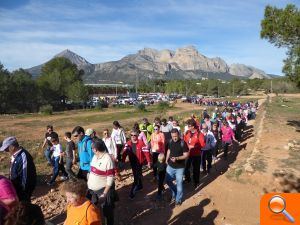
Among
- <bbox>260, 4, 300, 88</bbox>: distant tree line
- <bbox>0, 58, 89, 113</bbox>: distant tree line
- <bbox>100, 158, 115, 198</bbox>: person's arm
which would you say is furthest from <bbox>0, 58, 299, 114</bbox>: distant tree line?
<bbox>100, 158, 115, 198</bbox>: person's arm

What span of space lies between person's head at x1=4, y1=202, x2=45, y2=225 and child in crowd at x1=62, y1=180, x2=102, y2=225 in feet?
3.07

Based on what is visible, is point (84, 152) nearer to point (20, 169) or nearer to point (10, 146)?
point (20, 169)

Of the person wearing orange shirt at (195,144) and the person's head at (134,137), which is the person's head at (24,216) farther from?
the person wearing orange shirt at (195,144)

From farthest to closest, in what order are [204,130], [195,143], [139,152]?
[204,130], [195,143], [139,152]

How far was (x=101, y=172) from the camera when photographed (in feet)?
18.9

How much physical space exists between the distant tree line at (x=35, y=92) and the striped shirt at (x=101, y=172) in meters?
57.5

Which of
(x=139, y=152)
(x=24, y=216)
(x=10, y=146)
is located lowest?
(x=139, y=152)

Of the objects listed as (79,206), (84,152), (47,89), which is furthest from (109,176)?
(47,89)

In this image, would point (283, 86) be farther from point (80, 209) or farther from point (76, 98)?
point (80, 209)

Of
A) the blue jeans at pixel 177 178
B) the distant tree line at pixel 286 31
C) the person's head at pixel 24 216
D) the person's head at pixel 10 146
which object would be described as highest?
the distant tree line at pixel 286 31

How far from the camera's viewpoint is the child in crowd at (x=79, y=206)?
3.93 m

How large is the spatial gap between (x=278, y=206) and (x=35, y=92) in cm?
6722

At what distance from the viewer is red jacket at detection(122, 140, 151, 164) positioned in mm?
8727

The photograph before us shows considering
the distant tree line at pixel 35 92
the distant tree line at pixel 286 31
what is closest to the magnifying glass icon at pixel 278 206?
the distant tree line at pixel 286 31
